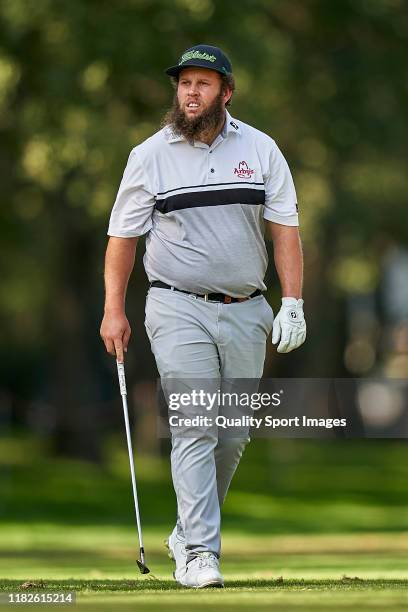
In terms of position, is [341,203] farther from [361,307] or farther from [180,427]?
[361,307]

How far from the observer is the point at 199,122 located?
8664mm

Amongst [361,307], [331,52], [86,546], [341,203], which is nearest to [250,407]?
[86,546]

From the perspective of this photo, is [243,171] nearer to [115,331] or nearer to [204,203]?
[204,203]

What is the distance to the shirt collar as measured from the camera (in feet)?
28.6

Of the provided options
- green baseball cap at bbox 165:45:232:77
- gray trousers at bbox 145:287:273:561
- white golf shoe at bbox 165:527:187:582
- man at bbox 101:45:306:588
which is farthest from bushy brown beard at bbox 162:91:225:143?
white golf shoe at bbox 165:527:187:582

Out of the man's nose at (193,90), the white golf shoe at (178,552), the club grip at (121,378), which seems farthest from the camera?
the club grip at (121,378)

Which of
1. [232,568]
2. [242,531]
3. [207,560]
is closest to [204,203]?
[207,560]

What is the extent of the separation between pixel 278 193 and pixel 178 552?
71.8 inches

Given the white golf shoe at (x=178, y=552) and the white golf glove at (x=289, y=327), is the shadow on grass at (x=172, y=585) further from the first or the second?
the white golf glove at (x=289, y=327)

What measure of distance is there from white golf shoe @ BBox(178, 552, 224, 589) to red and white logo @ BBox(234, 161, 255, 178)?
1.83m

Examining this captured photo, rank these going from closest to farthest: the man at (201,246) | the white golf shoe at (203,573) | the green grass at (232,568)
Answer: the green grass at (232,568), the white golf shoe at (203,573), the man at (201,246)

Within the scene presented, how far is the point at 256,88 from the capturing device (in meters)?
Answer: 21.2

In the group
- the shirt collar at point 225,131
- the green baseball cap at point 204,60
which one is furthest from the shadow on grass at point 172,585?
the green baseball cap at point 204,60

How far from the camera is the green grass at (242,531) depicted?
8102mm
